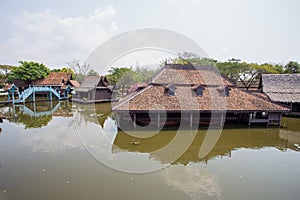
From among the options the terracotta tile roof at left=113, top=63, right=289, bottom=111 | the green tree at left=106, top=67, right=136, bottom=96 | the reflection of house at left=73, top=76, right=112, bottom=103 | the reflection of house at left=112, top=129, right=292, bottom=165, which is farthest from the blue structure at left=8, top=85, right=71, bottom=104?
the reflection of house at left=112, top=129, right=292, bottom=165

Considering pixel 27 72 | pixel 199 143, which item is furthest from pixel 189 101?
pixel 27 72

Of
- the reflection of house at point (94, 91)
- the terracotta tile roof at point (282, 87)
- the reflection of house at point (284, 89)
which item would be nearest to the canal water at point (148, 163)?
the reflection of house at point (284, 89)

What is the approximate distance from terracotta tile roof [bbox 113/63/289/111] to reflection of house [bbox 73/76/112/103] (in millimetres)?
15443

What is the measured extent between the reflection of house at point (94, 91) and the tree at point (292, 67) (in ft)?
89.3

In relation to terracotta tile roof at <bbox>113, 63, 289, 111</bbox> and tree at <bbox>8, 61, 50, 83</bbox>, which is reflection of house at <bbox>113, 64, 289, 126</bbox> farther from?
tree at <bbox>8, 61, 50, 83</bbox>

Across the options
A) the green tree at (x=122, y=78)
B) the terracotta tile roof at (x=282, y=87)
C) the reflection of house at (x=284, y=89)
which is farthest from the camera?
the green tree at (x=122, y=78)

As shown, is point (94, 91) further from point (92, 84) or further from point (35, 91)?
point (35, 91)

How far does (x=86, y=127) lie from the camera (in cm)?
1374

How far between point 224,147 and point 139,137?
15.2ft

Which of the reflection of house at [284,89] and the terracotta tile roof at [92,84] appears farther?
the terracotta tile roof at [92,84]

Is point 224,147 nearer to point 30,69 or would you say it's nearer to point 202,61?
point 202,61

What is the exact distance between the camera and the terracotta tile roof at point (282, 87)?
17.9 metres

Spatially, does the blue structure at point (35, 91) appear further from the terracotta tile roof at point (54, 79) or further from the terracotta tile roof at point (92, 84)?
the terracotta tile roof at point (92, 84)

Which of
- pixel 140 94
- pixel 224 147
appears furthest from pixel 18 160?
pixel 224 147
